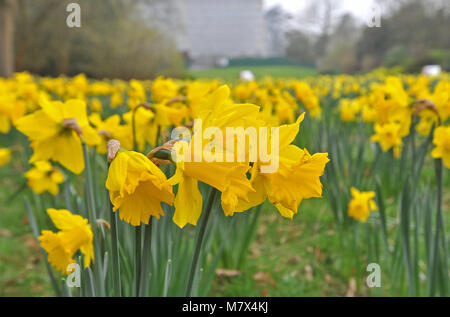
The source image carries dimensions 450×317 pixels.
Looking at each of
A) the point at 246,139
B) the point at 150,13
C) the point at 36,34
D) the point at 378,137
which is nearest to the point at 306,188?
the point at 246,139

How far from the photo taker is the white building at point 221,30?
122ft

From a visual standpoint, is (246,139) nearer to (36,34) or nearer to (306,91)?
(306,91)

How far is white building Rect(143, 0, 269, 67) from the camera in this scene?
122 ft

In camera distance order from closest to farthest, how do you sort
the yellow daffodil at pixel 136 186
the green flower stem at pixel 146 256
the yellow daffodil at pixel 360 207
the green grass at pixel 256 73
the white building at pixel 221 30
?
1. the yellow daffodil at pixel 136 186
2. the green flower stem at pixel 146 256
3. the yellow daffodil at pixel 360 207
4. the green grass at pixel 256 73
5. the white building at pixel 221 30

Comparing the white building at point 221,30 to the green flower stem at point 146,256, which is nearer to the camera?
the green flower stem at point 146,256

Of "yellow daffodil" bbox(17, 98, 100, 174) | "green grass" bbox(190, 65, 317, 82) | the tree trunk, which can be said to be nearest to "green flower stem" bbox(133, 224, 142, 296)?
"yellow daffodil" bbox(17, 98, 100, 174)

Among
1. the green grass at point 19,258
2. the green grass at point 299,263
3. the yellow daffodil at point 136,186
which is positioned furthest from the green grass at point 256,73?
the yellow daffodil at point 136,186

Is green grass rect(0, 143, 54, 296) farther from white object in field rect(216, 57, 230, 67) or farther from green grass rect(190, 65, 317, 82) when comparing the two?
white object in field rect(216, 57, 230, 67)

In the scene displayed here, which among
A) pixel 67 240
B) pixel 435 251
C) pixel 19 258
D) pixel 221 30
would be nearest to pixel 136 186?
pixel 67 240

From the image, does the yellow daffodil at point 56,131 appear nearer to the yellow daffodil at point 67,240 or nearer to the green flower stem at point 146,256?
the yellow daffodil at point 67,240

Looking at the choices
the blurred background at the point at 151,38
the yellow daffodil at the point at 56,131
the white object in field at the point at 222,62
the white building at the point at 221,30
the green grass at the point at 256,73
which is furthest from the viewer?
the white object in field at the point at 222,62

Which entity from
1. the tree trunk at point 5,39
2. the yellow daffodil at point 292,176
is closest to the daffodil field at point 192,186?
Answer: the yellow daffodil at point 292,176

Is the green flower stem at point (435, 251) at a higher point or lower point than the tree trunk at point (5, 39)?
lower

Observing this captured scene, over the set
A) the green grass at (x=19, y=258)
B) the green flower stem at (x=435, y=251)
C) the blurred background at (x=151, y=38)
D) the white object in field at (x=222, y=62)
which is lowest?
the green grass at (x=19, y=258)
